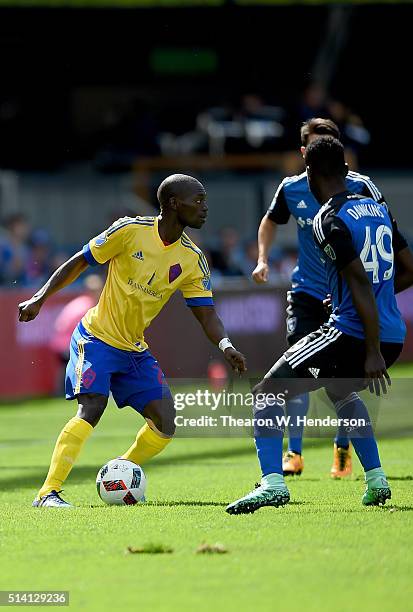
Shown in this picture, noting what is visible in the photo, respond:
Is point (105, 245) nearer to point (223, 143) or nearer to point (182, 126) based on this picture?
point (223, 143)

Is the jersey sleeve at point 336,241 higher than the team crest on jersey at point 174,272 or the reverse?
higher

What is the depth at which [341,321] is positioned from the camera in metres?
7.12

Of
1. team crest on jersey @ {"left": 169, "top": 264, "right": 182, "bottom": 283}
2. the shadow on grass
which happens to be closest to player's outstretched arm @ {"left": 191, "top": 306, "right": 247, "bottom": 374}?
team crest on jersey @ {"left": 169, "top": 264, "right": 182, "bottom": 283}

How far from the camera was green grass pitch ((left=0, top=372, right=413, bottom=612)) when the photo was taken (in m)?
5.09

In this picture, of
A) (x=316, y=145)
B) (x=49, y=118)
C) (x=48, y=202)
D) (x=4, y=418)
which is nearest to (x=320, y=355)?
(x=316, y=145)

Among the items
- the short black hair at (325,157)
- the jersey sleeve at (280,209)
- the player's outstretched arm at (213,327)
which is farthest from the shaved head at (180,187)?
the jersey sleeve at (280,209)

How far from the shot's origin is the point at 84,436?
772 cm

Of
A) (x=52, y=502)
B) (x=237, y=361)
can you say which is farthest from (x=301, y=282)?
(x=52, y=502)

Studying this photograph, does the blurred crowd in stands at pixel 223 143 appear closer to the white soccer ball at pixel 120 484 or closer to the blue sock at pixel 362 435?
the white soccer ball at pixel 120 484

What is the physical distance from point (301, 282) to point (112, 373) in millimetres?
1898

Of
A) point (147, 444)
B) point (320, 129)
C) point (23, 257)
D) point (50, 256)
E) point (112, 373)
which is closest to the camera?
point (112, 373)

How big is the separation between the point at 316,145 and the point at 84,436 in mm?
2209

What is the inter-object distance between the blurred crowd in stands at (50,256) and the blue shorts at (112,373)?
28.9 feet

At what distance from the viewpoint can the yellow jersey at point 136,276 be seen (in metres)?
7.89
